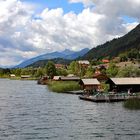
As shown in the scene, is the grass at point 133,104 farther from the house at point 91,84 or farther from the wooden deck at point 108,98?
the house at point 91,84

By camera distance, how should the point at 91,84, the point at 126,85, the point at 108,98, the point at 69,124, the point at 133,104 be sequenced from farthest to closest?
the point at 91,84
the point at 126,85
the point at 108,98
the point at 133,104
the point at 69,124

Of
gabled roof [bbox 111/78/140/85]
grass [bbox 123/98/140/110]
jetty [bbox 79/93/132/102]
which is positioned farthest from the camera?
gabled roof [bbox 111/78/140/85]

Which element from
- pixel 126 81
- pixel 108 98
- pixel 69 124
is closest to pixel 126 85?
pixel 126 81

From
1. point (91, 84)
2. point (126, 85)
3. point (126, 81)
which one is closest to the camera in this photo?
point (126, 85)

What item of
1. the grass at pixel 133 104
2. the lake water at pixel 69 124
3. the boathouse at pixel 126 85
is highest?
the boathouse at pixel 126 85

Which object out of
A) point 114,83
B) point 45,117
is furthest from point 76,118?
point 114,83

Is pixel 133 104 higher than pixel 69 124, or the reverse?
pixel 133 104

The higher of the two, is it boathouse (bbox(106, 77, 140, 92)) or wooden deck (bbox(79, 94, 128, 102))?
boathouse (bbox(106, 77, 140, 92))

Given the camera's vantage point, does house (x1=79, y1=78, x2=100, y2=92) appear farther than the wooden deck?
Yes

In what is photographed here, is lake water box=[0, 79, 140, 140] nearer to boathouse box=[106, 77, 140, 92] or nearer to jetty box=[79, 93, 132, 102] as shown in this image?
jetty box=[79, 93, 132, 102]

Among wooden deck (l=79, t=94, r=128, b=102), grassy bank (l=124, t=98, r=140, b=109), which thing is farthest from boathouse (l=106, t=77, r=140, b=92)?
grassy bank (l=124, t=98, r=140, b=109)

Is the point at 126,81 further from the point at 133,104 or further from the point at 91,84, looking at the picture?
the point at 133,104

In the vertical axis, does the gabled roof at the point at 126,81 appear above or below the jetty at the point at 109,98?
above

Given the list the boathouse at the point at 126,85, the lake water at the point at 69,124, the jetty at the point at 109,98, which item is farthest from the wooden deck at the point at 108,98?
the lake water at the point at 69,124
